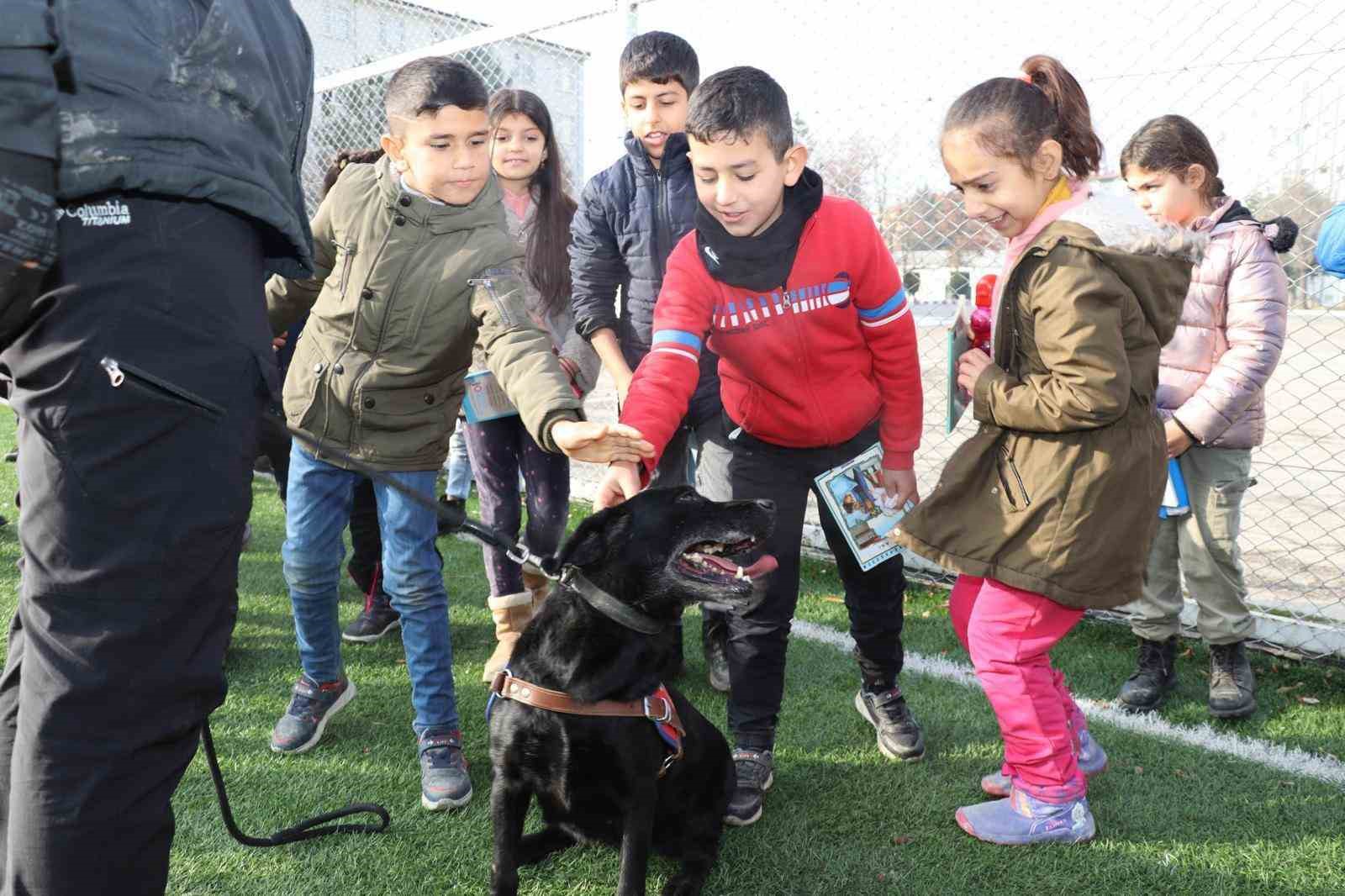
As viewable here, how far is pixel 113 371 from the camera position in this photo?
1483 millimetres

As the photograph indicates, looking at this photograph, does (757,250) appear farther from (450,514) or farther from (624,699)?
(624,699)

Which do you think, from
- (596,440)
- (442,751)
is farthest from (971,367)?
(442,751)

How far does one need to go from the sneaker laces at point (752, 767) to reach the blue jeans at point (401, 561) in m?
0.93

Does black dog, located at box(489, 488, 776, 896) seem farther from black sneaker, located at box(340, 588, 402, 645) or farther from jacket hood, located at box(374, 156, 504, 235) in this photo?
black sneaker, located at box(340, 588, 402, 645)

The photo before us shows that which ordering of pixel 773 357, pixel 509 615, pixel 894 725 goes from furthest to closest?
1. pixel 509 615
2. pixel 894 725
3. pixel 773 357

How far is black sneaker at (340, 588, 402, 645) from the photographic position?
432cm

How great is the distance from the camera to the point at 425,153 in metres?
3.00

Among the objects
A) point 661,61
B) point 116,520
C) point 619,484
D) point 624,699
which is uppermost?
point 661,61

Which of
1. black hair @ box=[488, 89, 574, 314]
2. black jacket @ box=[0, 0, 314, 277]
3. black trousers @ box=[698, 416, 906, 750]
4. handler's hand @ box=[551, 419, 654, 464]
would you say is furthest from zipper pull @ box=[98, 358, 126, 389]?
black hair @ box=[488, 89, 574, 314]

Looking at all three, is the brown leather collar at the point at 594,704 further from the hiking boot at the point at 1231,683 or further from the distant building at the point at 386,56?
the distant building at the point at 386,56

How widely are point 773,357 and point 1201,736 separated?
207cm

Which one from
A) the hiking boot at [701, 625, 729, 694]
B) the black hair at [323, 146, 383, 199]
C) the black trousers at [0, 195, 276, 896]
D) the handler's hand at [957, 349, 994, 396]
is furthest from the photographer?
the hiking boot at [701, 625, 729, 694]

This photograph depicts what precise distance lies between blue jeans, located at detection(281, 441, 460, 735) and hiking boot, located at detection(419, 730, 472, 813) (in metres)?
0.04

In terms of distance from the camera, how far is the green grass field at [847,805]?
2.62 metres
